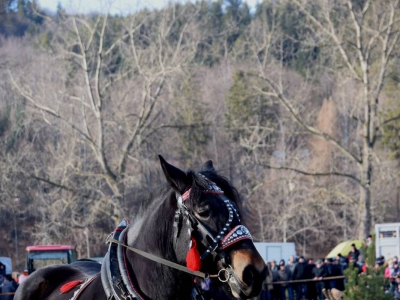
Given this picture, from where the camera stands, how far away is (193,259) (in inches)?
178

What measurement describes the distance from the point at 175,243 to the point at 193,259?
28cm

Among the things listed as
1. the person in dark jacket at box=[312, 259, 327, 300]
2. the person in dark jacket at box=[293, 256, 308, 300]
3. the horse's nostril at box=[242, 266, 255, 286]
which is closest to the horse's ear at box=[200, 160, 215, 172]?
the horse's nostril at box=[242, 266, 255, 286]

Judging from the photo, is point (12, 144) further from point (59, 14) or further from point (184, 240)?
point (184, 240)

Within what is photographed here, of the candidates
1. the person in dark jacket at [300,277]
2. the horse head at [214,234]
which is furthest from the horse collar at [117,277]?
the person in dark jacket at [300,277]

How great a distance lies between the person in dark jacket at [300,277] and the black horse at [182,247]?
724 inches

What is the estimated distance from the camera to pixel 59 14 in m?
35.8

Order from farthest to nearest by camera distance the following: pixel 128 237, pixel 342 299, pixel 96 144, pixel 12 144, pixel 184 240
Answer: pixel 12 144 → pixel 96 144 → pixel 342 299 → pixel 128 237 → pixel 184 240

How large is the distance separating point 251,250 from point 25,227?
49.7m

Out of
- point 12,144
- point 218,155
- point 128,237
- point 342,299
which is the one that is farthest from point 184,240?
point 218,155

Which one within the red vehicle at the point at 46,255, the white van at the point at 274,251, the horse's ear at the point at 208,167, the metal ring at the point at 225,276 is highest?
the horse's ear at the point at 208,167

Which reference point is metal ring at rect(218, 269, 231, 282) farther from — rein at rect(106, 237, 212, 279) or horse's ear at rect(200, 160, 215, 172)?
horse's ear at rect(200, 160, 215, 172)

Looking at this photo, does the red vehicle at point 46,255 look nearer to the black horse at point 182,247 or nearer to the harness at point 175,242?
the black horse at point 182,247

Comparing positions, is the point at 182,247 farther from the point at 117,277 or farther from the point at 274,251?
the point at 274,251

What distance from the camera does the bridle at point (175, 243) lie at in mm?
4484
